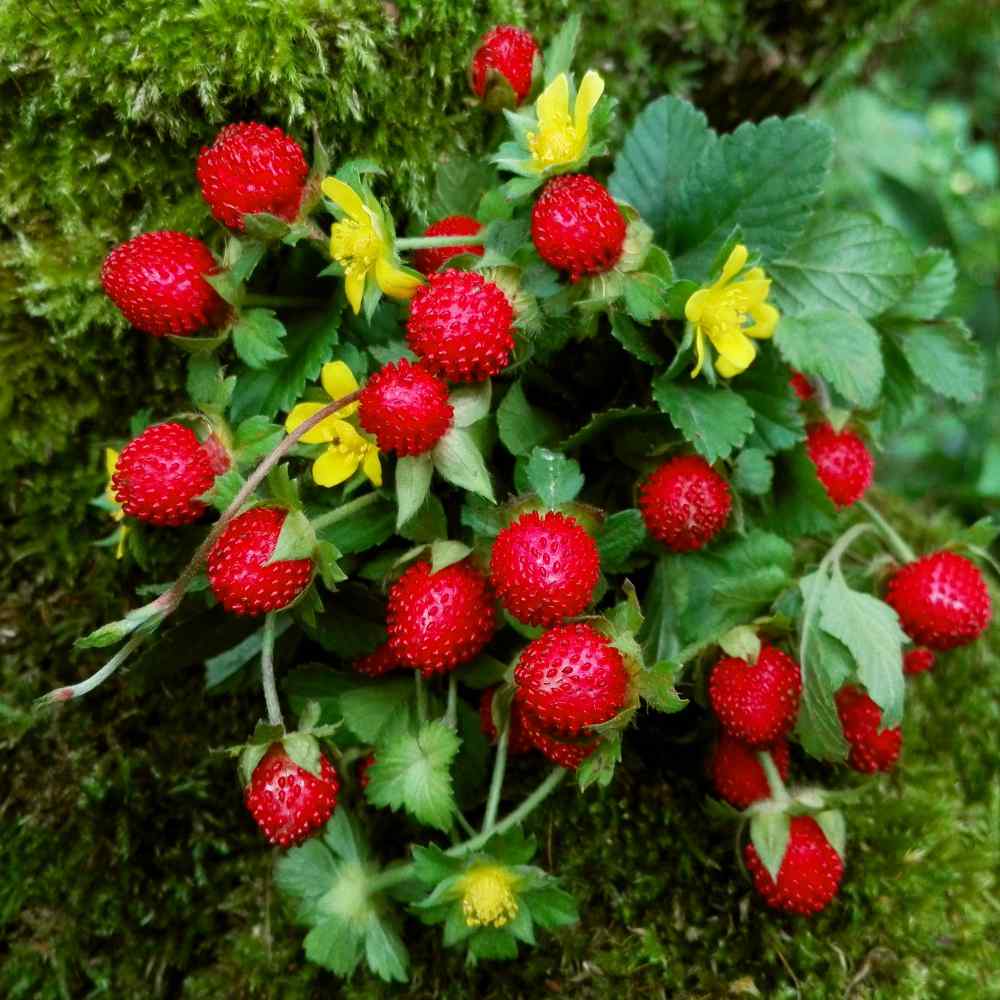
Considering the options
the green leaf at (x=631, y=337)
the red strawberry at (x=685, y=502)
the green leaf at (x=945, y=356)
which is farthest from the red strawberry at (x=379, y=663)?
the green leaf at (x=945, y=356)

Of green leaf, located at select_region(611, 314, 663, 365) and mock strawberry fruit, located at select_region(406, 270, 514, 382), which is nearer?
mock strawberry fruit, located at select_region(406, 270, 514, 382)

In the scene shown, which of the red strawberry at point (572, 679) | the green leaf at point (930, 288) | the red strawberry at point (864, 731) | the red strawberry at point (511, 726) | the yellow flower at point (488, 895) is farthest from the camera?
the green leaf at point (930, 288)

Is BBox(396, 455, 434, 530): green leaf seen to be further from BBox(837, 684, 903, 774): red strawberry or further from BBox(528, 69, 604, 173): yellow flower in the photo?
BBox(837, 684, 903, 774): red strawberry

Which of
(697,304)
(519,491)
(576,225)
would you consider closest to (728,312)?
(697,304)

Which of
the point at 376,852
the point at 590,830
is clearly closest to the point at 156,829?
the point at 376,852

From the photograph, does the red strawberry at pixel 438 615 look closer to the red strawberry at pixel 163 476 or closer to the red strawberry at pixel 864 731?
the red strawberry at pixel 163 476

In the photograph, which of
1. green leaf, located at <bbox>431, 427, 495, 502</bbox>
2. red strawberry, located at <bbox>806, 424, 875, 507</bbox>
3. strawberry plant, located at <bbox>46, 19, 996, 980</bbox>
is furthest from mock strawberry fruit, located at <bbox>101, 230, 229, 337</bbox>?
red strawberry, located at <bbox>806, 424, 875, 507</bbox>

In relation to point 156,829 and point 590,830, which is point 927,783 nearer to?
point 590,830
